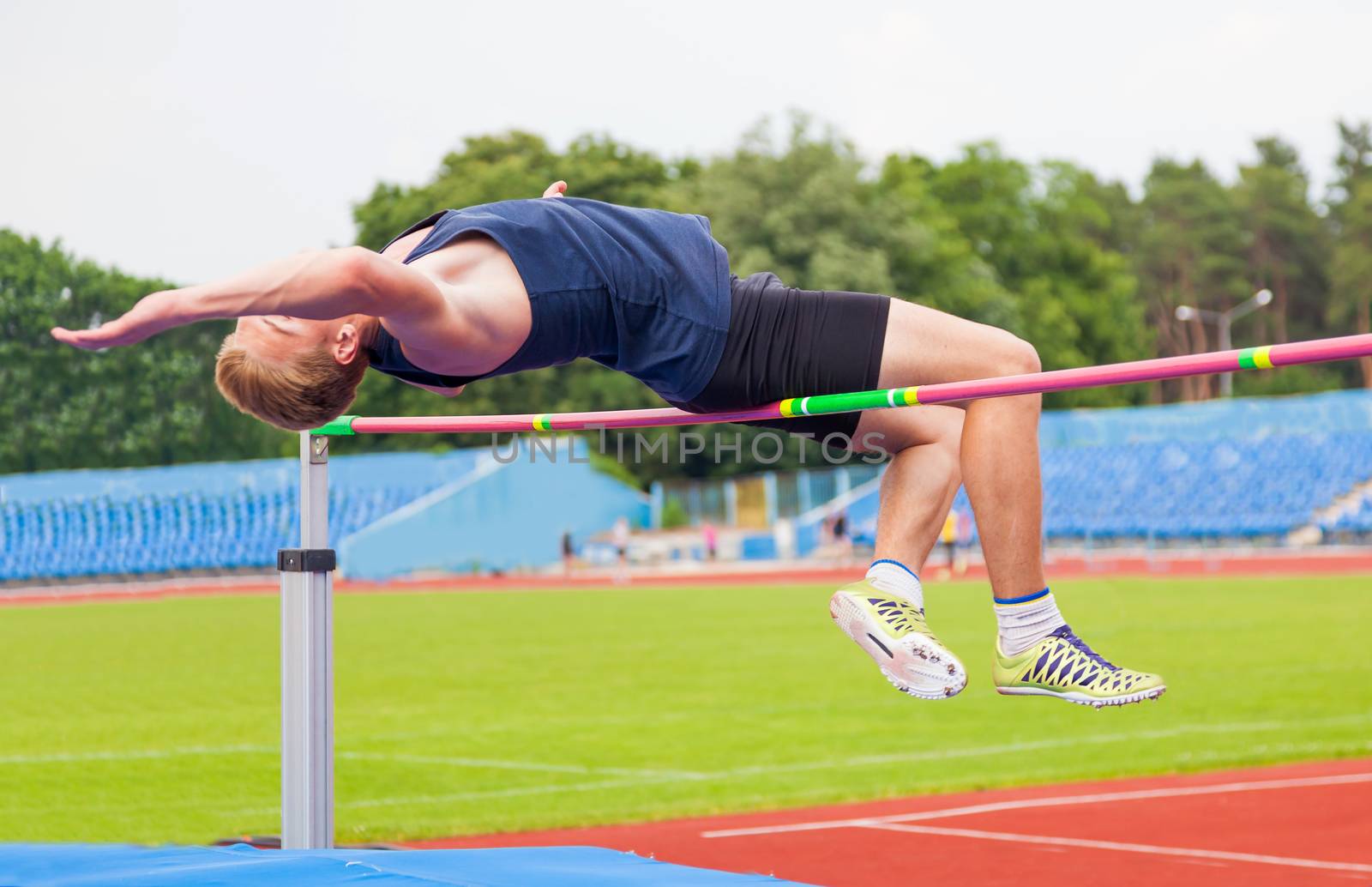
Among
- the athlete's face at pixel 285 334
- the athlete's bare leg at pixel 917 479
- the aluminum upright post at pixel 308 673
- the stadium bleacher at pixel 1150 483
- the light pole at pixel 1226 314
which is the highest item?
the light pole at pixel 1226 314

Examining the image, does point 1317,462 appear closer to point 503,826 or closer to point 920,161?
point 920,161

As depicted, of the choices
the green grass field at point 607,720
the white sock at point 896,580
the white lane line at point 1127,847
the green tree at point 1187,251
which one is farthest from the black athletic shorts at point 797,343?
the green tree at point 1187,251

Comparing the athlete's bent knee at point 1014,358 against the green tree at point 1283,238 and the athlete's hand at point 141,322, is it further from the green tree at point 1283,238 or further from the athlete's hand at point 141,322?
the green tree at point 1283,238

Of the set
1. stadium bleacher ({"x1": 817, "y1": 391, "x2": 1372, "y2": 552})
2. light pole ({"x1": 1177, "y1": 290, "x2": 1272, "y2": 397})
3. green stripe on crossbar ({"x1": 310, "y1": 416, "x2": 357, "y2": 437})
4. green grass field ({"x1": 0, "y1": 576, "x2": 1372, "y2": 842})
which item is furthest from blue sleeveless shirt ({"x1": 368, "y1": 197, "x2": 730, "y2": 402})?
light pole ({"x1": 1177, "y1": 290, "x2": 1272, "y2": 397})

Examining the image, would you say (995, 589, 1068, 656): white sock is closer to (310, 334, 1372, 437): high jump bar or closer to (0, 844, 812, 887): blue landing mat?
(310, 334, 1372, 437): high jump bar

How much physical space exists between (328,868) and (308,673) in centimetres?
85

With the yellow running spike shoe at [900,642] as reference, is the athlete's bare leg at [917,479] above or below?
above

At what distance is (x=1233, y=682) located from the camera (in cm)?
996

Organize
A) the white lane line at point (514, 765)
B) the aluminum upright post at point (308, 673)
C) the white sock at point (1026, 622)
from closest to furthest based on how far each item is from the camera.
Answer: the white sock at point (1026, 622) → the aluminum upright post at point (308, 673) → the white lane line at point (514, 765)

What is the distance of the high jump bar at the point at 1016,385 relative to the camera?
2.41 m

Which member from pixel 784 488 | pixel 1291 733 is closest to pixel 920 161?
pixel 784 488

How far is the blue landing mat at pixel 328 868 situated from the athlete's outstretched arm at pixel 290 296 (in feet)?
4.58

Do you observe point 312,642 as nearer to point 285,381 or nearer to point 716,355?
point 285,381

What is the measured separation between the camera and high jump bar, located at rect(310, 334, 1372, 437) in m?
2.41
